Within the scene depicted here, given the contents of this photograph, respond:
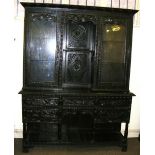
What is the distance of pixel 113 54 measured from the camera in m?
2.90

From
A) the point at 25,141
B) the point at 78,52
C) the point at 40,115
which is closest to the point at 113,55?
the point at 78,52

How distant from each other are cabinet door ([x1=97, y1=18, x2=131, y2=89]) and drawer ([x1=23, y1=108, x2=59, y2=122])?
82cm

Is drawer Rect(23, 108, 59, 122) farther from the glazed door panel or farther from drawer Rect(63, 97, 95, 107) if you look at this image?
the glazed door panel

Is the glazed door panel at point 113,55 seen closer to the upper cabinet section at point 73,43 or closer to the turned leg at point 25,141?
the upper cabinet section at point 73,43

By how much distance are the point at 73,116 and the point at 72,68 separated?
0.78 m

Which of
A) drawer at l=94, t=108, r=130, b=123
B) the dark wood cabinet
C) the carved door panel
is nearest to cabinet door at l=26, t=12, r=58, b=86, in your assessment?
the dark wood cabinet

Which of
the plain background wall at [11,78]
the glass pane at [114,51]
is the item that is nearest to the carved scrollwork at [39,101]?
the glass pane at [114,51]

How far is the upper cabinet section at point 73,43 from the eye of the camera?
2721 mm

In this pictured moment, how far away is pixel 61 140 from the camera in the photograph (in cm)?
287

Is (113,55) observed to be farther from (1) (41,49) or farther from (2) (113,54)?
(1) (41,49)

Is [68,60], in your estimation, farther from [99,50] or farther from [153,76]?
[153,76]

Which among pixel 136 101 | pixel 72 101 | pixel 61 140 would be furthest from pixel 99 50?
pixel 61 140

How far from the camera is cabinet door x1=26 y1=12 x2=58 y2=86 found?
272 cm

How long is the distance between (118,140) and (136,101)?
826 millimetres
